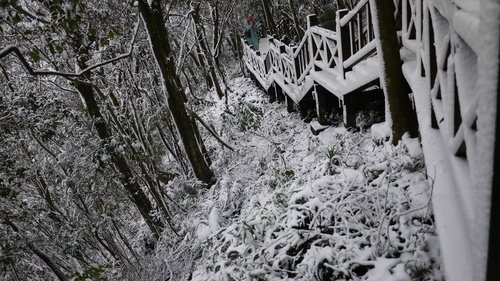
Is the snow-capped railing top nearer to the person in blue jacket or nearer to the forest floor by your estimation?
the forest floor

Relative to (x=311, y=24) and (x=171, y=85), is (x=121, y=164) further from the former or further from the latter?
(x=311, y=24)

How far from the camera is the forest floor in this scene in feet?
9.75

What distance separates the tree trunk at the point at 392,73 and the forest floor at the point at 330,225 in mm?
275

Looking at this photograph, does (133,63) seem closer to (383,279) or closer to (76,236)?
(76,236)

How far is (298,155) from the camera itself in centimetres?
663

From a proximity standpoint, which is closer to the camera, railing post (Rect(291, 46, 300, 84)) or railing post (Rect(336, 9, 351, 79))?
railing post (Rect(336, 9, 351, 79))

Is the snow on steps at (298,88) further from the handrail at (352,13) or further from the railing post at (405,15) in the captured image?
the railing post at (405,15)

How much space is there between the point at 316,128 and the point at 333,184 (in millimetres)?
2859

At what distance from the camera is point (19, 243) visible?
248 inches

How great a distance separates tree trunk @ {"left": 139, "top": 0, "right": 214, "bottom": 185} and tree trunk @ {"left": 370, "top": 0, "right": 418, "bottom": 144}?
4670mm

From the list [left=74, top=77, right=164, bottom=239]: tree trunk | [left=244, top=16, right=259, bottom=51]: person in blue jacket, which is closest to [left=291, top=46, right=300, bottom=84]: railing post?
[left=74, top=77, right=164, bottom=239]: tree trunk

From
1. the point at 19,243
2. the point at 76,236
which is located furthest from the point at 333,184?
the point at 76,236

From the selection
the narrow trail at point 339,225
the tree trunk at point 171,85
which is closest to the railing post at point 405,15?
the narrow trail at point 339,225

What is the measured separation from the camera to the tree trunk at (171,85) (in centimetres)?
675
